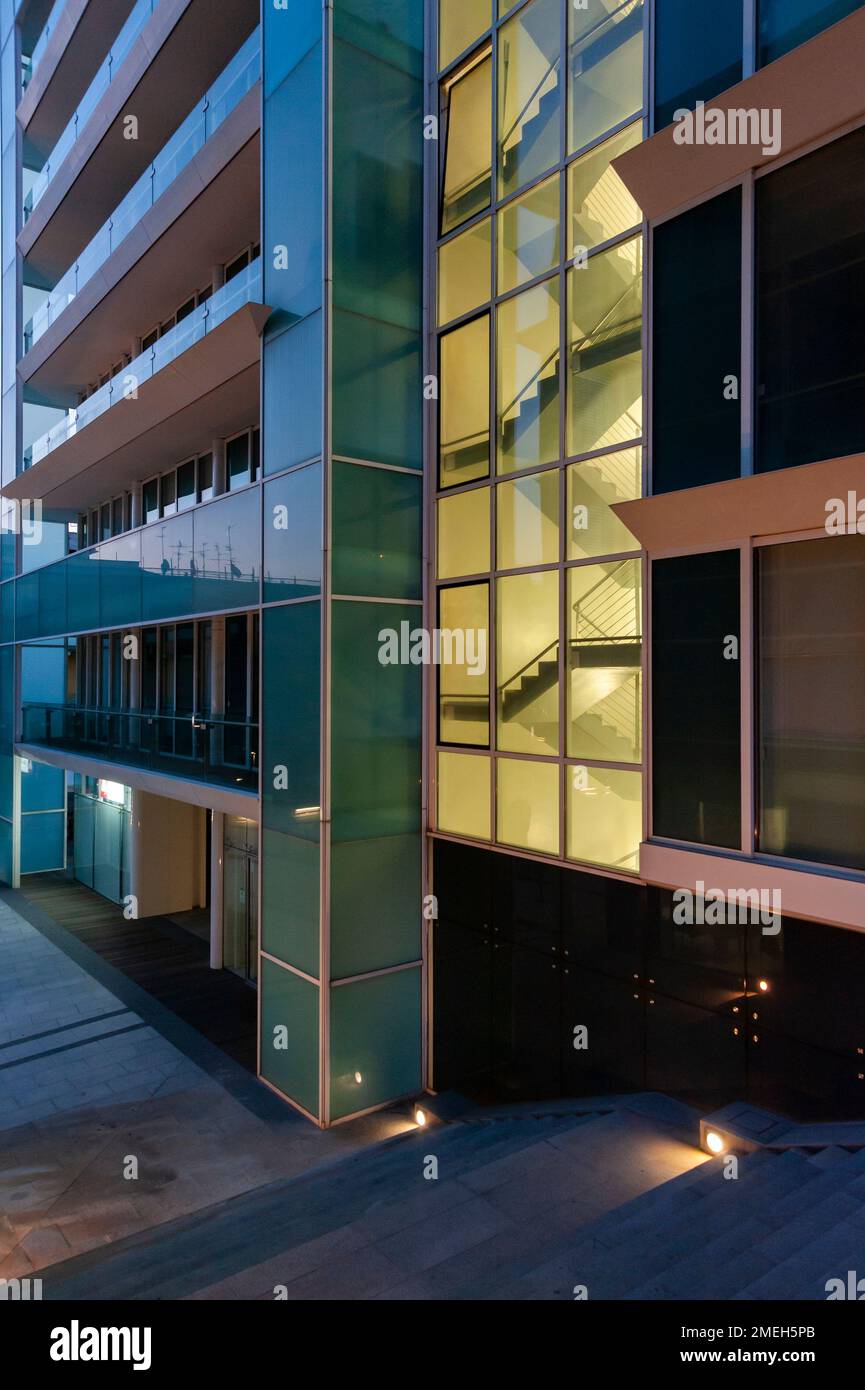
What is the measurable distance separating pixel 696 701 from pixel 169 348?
11316 millimetres

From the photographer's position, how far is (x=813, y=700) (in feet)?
21.8

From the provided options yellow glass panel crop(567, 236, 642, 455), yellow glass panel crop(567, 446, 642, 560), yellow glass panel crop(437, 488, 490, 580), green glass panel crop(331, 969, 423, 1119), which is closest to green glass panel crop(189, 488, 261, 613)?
yellow glass panel crop(437, 488, 490, 580)

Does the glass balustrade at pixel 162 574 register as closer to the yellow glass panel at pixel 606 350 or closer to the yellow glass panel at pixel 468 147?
the yellow glass panel at pixel 606 350

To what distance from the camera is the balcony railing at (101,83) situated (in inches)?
591

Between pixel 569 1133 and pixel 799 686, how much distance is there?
5.10 m

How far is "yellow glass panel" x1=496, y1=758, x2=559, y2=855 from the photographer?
30.9 feet

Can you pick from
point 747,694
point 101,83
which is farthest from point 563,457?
point 101,83

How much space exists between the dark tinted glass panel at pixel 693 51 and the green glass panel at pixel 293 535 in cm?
513

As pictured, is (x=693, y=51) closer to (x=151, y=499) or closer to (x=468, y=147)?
(x=468, y=147)

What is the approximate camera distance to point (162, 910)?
19094mm

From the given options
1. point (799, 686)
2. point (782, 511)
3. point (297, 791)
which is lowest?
point (297, 791)

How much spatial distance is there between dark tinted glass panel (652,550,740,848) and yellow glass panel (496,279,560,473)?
2.82 metres

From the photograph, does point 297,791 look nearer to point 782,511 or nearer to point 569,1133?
point 569,1133
